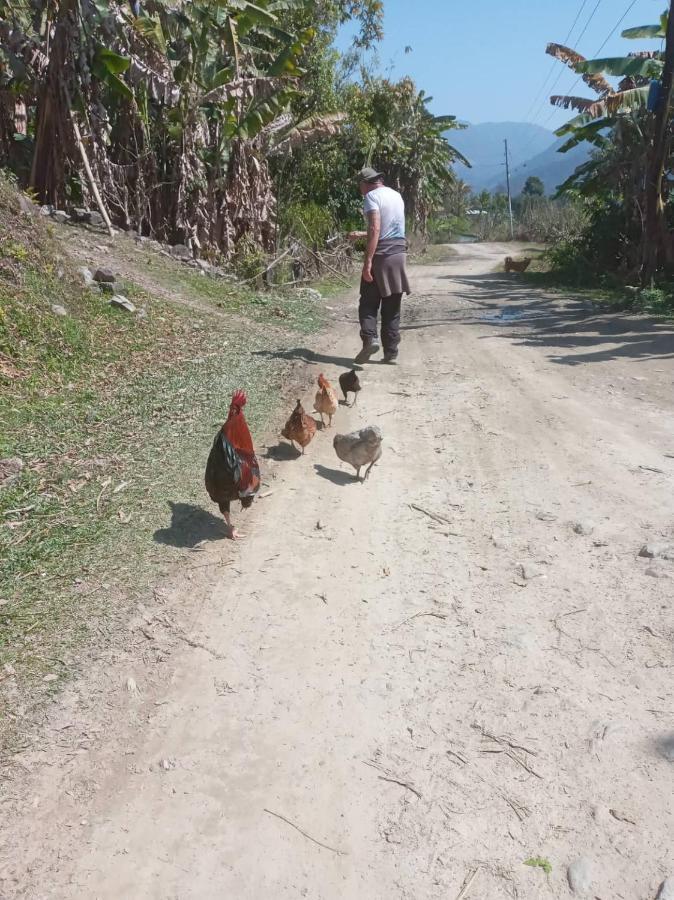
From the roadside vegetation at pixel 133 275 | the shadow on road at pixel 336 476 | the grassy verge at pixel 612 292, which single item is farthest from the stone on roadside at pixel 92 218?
the grassy verge at pixel 612 292

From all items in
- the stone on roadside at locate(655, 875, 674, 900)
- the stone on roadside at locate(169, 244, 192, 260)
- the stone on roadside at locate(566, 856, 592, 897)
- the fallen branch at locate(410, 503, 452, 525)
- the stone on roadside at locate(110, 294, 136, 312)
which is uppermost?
the stone on roadside at locate(169, 244, 192, 260)

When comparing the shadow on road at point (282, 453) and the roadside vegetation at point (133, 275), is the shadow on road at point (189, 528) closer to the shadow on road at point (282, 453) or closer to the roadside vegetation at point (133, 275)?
the roadside vegetation at point (133, 275)

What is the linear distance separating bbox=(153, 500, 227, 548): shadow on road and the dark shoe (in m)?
3.85

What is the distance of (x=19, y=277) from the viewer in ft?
25.5

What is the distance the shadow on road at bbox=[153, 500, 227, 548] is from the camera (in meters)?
4.25

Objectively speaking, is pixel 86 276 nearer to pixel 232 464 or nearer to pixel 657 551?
pixel 232 464

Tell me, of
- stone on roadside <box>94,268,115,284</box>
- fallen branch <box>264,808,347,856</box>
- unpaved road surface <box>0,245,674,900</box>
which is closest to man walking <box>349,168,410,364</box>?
unpaved road surface <box>0,245,674,900</box>

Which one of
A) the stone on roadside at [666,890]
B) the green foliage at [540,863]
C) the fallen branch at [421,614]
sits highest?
the fallen branch at [421,614]

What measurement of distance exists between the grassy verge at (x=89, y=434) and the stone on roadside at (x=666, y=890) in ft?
8.12

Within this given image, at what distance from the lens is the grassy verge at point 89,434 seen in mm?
3488

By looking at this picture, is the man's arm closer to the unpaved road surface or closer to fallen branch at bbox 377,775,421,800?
the unpaved road surface

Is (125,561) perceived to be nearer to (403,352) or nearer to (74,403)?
(74,403)

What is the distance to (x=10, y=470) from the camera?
4883 millimetres

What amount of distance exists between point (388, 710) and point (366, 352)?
5611 millimetres
